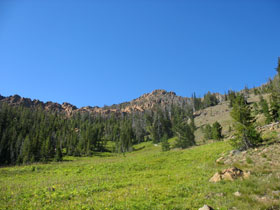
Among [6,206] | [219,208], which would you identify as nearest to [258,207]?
[219,208]

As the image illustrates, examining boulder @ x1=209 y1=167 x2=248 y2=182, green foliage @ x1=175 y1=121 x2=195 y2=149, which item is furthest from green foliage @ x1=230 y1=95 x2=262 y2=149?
green foliage @ x1=175 y1=121 x2=195 y2=149

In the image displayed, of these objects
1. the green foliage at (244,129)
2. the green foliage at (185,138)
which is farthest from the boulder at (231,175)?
the green foliage at (185,138)

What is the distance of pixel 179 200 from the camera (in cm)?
1005

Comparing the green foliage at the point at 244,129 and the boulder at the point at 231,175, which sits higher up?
the green foliage at the point at 244,129

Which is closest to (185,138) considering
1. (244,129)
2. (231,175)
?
(244,129)

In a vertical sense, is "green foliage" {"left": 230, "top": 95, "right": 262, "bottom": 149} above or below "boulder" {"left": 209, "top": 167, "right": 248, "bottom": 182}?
above

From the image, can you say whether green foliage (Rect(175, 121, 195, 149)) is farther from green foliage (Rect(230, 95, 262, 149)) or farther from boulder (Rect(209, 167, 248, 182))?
boulder (Rect(209, 167, 248, 182))

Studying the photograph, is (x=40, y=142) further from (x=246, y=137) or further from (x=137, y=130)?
(x=246, y=137)

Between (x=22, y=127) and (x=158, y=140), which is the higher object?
(x=22, y=127)

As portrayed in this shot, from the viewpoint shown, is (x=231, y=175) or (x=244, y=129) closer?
(x=231, y=175)

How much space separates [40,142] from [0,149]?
18.6 meters

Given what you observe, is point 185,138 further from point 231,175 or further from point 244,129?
point 231,175

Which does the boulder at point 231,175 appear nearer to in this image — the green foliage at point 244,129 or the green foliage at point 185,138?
the green foliage at point 244,129

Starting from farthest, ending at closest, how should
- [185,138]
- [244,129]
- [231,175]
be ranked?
[185,138]
[244,129]
[231,175]
